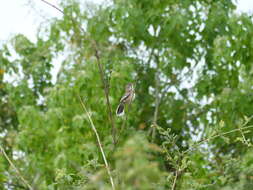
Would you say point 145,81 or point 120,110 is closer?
point 120,110

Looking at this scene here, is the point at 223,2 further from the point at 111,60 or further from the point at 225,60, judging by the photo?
the point at 111,60

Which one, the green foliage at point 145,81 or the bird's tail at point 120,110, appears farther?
the green foliage at point 145,81

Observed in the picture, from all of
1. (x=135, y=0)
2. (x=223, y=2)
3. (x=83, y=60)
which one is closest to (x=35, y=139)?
(x=83, y=60)

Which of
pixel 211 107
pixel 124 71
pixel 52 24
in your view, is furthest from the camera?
pixel 52 24

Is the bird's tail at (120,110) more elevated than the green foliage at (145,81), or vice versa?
the green foliage at (145,81)

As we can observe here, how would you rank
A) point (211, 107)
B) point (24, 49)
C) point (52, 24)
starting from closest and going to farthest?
1. point (211, 107)
2. point (52, 24)
3. point (24, 49)

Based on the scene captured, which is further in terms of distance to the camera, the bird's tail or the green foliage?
the green foliage

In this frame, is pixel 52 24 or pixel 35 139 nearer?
pixel 35 139

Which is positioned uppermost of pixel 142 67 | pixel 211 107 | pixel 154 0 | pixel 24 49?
pixel 24 49

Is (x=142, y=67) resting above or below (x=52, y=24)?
below

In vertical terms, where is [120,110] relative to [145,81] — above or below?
below

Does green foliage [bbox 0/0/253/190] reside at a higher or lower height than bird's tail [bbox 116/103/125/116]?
higher

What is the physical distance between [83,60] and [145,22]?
944 millimetres

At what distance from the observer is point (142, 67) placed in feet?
21.8
